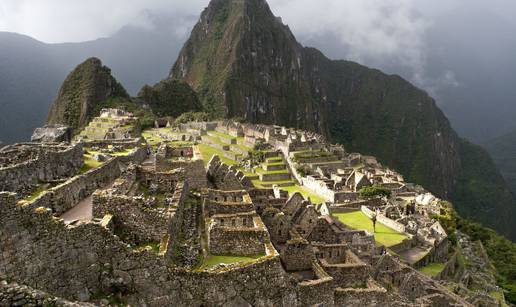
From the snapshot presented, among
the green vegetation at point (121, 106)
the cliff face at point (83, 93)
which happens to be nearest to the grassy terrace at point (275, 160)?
the green vegetation at point (121, 106)

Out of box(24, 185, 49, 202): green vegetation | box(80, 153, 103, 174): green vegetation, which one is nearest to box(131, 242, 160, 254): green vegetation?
box(24, 185, 49, 202): green vegetation

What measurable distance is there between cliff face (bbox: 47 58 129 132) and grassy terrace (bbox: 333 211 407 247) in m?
93.3

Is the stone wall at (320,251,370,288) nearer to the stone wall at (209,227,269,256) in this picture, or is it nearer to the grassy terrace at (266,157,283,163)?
the stone wall at (209,227,269,256)

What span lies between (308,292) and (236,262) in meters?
2.53

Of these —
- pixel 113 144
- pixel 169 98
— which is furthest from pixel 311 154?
pixel 169 98

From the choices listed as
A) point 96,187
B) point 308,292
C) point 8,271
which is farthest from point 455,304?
point 8,271

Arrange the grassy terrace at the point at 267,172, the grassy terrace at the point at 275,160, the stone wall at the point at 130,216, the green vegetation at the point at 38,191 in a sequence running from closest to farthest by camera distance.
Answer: the stone wall at the point at 130,216
the green vegetation at the point at 38,191
the grassy terrace at the point at 267,172
the grassy terrace at the point at 275,160

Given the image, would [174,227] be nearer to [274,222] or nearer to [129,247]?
[129,247]

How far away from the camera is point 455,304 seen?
75.9ft

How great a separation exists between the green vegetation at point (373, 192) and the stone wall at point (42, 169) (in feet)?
107

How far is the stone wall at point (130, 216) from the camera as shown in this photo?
34.4ft

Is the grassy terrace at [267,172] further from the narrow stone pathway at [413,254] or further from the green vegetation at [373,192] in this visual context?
the narrow stone pathway at [413,254]

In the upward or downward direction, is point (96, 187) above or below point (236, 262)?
above

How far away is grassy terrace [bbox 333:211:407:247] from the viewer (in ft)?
99.7
